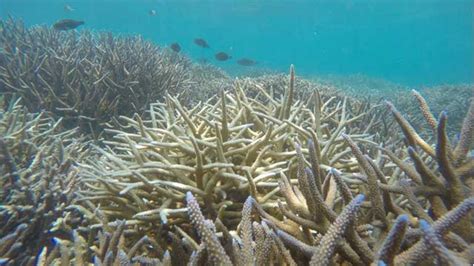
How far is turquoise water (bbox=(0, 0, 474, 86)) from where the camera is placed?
59.2 m

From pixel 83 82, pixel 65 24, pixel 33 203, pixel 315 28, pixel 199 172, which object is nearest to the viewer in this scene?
pixel 199 172

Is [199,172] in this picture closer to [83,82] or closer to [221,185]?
[221,185]

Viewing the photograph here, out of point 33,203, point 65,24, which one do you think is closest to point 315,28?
point 65,24

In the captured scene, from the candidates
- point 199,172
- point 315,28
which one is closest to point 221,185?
point 199,172

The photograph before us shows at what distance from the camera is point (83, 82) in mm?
5570

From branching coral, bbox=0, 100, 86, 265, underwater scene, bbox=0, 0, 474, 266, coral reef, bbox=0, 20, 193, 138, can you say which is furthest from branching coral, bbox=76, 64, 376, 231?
coral reef, bbox=0, 20, 193, 138

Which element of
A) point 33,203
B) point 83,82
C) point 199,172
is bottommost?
point 33,203

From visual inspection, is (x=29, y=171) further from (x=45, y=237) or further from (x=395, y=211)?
(x=395, y=211)

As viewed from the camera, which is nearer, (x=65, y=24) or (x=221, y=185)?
(x=221, y=185)

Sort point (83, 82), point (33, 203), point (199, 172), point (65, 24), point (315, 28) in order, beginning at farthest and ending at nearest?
point (315, 28)
point (65, 24)
point (83, 82)
point (33, 203)
point (199, 172)

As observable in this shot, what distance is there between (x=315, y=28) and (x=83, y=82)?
367 ft

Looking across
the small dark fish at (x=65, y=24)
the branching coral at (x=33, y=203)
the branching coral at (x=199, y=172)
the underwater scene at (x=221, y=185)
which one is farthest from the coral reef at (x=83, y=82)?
the small dark fish at (x=65, y=24)

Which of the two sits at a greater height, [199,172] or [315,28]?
[315,28]

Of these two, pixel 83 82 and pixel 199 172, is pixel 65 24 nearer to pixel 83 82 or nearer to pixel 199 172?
pixel 83 82
